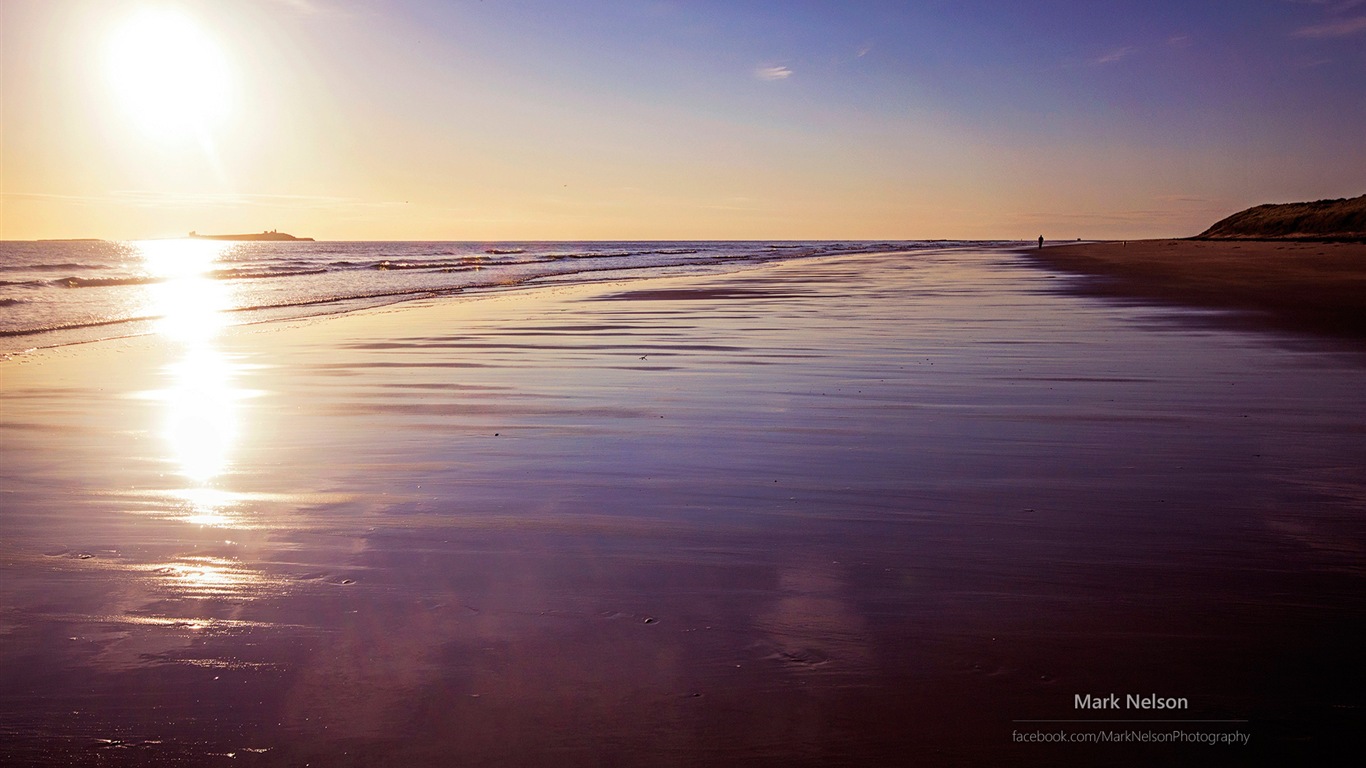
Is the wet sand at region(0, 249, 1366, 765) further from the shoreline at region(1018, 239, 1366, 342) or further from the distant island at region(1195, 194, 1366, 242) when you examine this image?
the distant island at region(1195, 194, 1366, 242)

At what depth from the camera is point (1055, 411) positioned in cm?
802

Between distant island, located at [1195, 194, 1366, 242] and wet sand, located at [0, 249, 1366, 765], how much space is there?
6446 centimetres

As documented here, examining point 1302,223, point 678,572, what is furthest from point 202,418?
point 1302,223

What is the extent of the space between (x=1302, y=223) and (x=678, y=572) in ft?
303

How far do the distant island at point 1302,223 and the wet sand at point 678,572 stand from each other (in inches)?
2538

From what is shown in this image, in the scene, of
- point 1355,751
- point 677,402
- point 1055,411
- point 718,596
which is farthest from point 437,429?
point 1355,751

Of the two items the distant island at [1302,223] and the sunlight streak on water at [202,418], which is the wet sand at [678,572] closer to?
the sunlight streak on water at [202,418]

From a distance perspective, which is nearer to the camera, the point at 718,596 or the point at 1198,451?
the point at 718,596

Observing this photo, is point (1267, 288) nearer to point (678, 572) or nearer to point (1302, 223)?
point (678, 572)

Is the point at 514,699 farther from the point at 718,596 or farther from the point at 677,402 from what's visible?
the point at 677,402

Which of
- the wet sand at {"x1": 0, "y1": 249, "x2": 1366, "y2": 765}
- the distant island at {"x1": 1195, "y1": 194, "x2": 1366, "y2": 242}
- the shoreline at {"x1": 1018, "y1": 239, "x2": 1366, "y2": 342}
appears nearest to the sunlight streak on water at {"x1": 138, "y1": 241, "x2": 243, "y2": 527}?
the wet sand at {"x1": 0, "y1": 249, "x2": 1366, "y2": 765}

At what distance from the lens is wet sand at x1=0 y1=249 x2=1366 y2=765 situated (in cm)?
294

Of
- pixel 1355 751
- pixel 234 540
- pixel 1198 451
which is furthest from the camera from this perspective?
pixel 1198 451

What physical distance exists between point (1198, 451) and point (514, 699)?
541 cm
